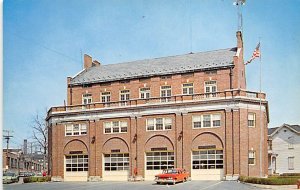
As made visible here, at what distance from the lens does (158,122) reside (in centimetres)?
1388

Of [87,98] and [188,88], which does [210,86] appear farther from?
[87,98]

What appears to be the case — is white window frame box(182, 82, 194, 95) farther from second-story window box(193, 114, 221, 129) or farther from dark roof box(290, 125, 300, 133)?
dark roof box(290, 125, 300, 133)

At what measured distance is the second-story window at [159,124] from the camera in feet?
45.1

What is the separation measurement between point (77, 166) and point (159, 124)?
121 inches

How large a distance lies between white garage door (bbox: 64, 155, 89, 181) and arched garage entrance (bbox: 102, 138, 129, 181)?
2.06ft

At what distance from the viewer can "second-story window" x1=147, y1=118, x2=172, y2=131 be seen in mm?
13750

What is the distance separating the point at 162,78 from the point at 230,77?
7.03 feet

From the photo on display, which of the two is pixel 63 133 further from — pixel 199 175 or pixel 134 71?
pixel 199 175

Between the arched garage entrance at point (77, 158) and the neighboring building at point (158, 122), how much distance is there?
33mm

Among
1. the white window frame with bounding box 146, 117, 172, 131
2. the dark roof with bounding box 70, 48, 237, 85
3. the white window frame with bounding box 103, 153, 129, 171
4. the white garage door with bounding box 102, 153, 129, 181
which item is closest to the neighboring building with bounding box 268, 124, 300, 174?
the dark roof with bounding box 70, 48, 237, 85

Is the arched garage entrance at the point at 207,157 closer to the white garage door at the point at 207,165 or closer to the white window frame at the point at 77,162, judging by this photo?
the white garage door at the point at 207,165

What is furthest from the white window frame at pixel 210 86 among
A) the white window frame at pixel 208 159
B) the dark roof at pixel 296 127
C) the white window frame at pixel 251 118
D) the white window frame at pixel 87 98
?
the dark roof at pixel 296 127

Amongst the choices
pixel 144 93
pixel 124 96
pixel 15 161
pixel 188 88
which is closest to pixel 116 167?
pixel 124 96

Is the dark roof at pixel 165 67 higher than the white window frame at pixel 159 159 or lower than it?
higher
